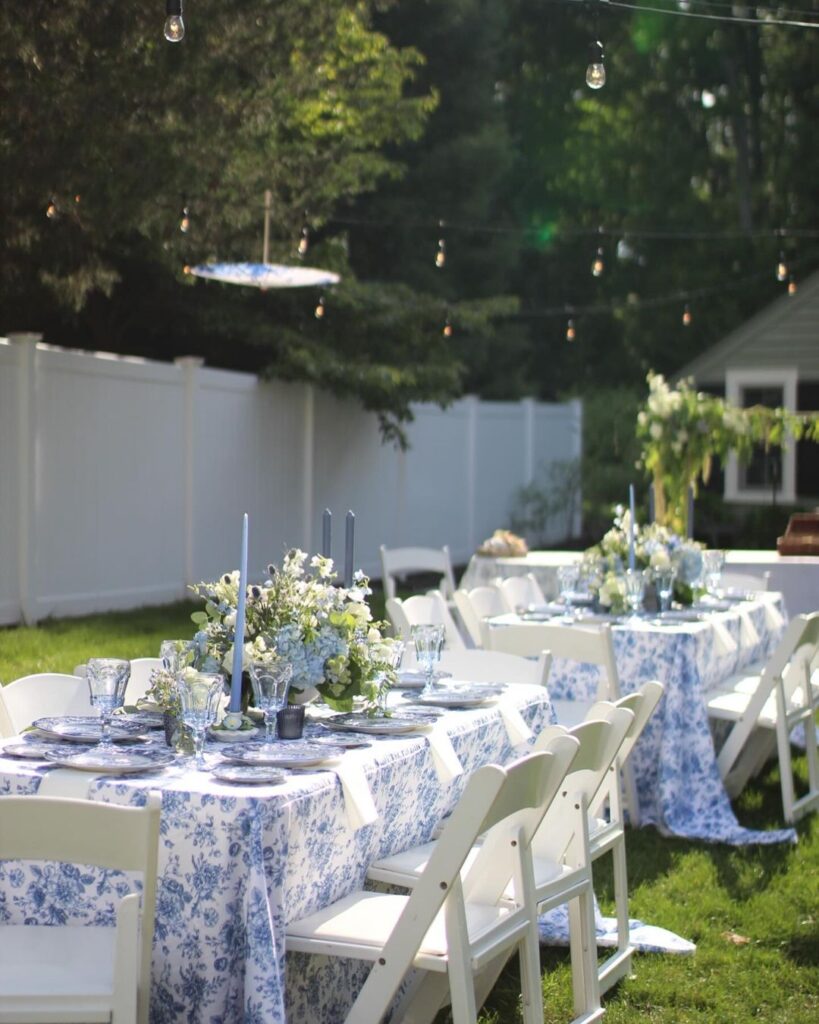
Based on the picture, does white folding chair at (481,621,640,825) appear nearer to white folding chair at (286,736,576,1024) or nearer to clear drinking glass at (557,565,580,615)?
clear drinking glass at (557,565,580,615)

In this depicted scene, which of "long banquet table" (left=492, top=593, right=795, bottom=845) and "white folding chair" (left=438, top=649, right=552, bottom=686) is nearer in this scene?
"white folding chair" (left=438, top=649, right=552, bottom=686)

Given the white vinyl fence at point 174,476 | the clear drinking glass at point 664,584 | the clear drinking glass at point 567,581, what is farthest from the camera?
the white vinyl fence at point 174,476

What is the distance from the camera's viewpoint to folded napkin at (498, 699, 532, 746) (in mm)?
4918

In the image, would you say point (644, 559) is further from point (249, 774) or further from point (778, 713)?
point (249, 774)

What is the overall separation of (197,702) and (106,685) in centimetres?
29

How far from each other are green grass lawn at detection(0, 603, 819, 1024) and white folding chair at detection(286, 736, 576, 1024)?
64cm

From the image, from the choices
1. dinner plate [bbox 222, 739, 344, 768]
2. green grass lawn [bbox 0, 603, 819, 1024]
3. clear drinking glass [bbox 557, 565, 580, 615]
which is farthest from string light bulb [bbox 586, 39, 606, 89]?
dinner plate [bbox 222, 739, 344, 768]

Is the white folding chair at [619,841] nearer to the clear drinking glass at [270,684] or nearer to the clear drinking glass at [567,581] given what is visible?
the clear drinking glass at [270,684]

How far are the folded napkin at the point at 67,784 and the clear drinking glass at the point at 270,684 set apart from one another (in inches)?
22.7

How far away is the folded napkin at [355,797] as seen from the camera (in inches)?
153

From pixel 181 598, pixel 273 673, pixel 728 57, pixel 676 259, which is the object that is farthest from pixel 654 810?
pixel 728 57

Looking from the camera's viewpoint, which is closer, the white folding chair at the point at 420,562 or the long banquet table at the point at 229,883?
the long banquet table at the point at 229,883

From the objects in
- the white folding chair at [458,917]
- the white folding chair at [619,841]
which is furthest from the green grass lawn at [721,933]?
the white folding chair at [458,917]

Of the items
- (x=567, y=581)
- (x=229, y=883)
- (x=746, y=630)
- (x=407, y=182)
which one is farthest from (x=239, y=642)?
(x=407, y=182)
